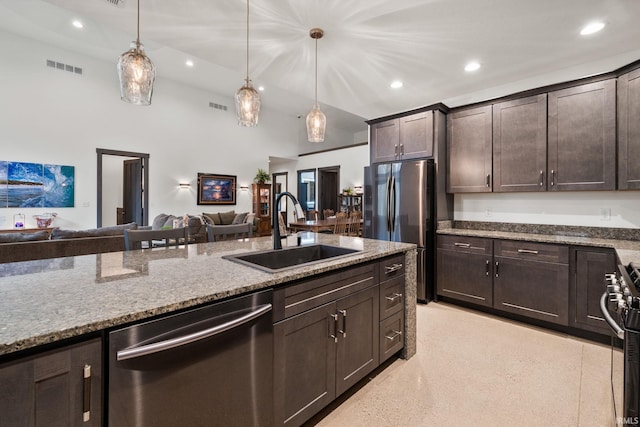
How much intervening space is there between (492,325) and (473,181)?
1723 millimetres

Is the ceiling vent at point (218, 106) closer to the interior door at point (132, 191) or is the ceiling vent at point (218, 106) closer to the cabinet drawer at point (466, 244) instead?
Answer: the interior door at point (132, 191)

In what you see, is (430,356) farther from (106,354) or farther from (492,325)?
(106,354)

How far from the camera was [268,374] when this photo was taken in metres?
1.36

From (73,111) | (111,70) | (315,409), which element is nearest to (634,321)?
(315,409)

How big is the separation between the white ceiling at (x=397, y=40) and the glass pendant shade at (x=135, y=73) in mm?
591

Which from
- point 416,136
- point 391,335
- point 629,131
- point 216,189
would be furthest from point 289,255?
point 216,189

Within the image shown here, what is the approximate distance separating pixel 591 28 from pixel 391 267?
2.69m

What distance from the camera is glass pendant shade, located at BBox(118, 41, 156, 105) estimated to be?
1.91m

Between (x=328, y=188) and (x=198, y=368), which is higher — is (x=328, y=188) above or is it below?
A: above

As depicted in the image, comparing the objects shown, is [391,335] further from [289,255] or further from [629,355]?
[629,355]

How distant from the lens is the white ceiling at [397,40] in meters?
2.25

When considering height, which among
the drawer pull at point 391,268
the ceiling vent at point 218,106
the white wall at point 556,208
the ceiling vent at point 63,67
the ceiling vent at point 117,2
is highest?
the ceiling vent at point 218,106

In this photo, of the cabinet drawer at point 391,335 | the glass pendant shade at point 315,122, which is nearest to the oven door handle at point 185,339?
the cabinet drawer at point 391,335

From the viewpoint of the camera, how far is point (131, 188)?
25.1 ft
